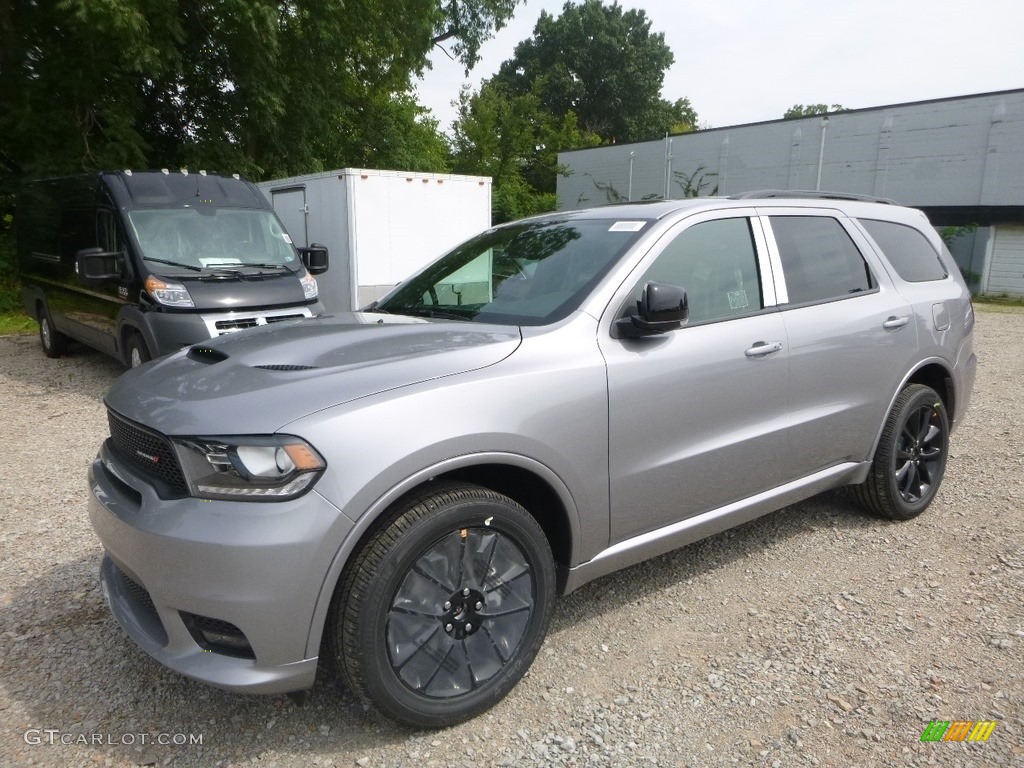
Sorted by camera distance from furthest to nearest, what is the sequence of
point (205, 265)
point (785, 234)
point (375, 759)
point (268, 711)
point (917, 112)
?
point (917, 112)
point (205, 265)
point (785, 234)
point (268, 711)
point (375, 759)

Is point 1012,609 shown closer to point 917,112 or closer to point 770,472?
point 770,472

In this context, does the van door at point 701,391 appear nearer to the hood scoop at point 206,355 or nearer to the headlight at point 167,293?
the hood scoop at point 206,355

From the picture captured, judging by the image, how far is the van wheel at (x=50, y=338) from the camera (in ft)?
31.9

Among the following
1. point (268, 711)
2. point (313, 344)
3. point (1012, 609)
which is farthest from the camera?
point (1012, 609)

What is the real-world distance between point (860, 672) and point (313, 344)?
243 cm

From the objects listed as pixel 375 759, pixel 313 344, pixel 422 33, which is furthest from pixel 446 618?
pixel 422 33

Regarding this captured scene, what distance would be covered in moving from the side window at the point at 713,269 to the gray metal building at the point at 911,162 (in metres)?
18.0

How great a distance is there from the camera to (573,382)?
274 cm

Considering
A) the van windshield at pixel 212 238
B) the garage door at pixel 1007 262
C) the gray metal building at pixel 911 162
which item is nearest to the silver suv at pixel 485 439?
the van windshield at pixel 212 238

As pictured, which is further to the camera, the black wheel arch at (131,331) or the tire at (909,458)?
the black wheel arch at (131,331)

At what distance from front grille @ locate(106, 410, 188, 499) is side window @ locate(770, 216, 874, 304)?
277cm

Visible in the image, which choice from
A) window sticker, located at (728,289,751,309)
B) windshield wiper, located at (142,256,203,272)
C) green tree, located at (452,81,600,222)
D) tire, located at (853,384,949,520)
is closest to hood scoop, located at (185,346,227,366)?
window sticker, located at (728,289,751,309)

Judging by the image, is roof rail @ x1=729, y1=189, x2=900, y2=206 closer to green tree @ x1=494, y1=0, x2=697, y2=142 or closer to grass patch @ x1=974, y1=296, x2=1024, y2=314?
grass patch @ x1=974, y1=296, x2=1024, y2=314

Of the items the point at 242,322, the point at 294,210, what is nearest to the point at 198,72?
the point at 294,210
